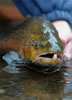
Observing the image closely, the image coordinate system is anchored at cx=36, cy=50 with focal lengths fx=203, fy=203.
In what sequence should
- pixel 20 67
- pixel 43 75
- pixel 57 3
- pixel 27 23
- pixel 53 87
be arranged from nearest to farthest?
pixel 53 87 < pixel 43 75 < pixel 20 67 < pixel 27 23 < pixel 57 3

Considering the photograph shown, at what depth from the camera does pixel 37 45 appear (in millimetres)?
1231

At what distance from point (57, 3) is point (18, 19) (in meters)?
1.78

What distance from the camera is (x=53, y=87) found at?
2.99ft

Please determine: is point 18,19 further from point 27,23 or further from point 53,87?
point 53,87

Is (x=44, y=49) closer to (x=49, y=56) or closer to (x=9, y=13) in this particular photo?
(x=49, y=56)

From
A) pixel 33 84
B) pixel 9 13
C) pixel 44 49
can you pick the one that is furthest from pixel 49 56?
pixel 9 13

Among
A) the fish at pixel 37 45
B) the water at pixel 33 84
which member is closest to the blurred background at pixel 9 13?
the fish at pixel 37 45

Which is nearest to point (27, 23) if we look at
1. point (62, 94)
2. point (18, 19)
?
point (62, 94)

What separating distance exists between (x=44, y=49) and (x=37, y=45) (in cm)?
9

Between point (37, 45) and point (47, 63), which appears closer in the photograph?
point (47, 63)

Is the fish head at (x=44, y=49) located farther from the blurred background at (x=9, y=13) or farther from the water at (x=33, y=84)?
the blurred background at (x=9, y=13)

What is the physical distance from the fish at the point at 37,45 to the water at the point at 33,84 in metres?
0.07

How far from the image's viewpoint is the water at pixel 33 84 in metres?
0.77

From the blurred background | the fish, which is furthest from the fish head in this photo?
the blurred background
